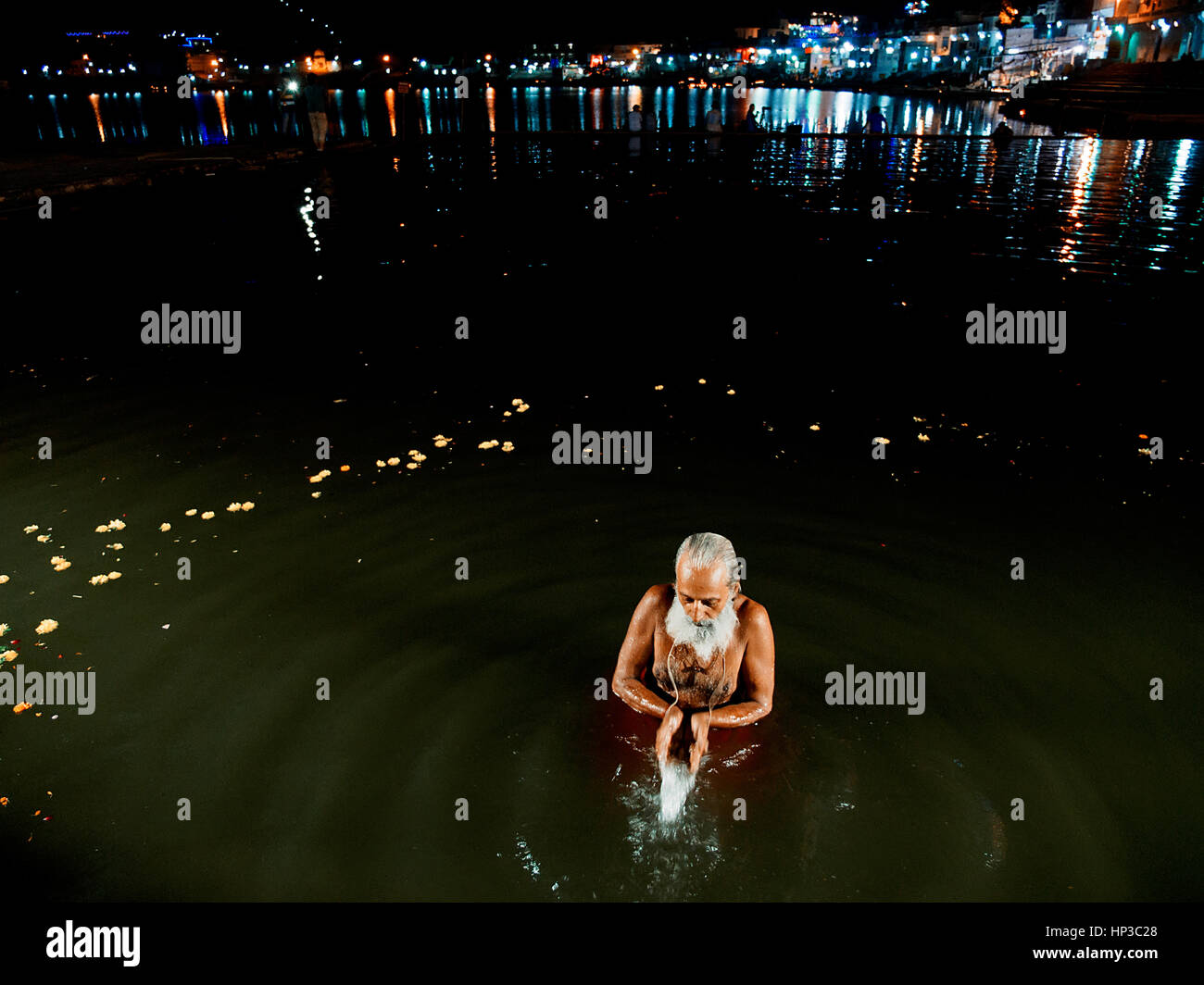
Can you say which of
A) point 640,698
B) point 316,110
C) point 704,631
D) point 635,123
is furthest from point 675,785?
point 635,123

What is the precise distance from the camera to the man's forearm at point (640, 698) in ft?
15.6

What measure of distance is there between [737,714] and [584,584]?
2.26 metres

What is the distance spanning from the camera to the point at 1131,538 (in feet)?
23.3

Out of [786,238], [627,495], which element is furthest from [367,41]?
[627,495]

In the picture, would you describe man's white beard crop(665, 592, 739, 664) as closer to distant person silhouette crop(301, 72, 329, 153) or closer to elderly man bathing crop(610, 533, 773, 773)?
elderly man bathing crop(610, 533, 773, 773)

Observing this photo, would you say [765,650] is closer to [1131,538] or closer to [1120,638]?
[1120,638]

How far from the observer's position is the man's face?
12.6 ft

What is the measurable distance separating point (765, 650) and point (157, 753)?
13.3ft

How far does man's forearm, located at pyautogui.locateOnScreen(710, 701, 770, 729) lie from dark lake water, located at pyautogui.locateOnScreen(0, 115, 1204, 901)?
0.74ft

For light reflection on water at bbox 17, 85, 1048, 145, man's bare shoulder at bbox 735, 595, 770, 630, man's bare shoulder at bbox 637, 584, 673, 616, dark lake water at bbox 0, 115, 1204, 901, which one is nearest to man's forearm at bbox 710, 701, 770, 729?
dark lake water at bbox 0, 115, 1204, 901

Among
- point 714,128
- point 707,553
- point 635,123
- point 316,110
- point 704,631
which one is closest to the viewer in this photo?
point 707,553

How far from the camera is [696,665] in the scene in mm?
4645

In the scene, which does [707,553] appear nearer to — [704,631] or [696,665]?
[704,631]

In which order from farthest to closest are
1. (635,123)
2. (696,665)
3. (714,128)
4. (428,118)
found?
(428,118) < (635,123) < (714,128) < (696,665)
